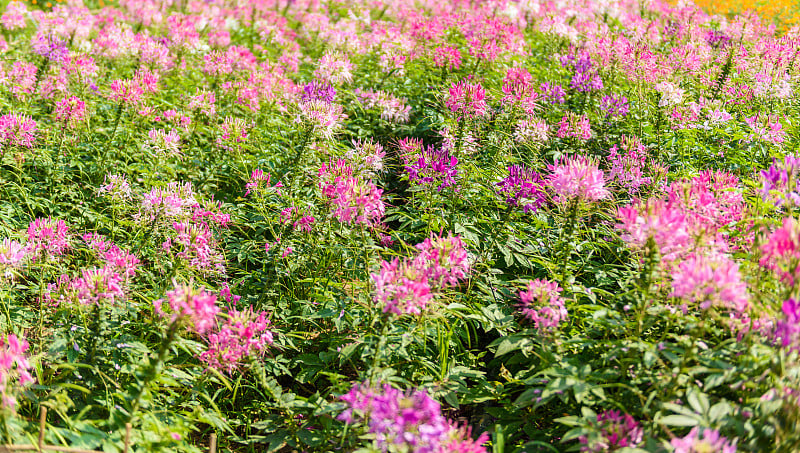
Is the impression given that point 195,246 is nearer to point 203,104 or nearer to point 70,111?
point 203,104

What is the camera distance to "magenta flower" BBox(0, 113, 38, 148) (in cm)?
363

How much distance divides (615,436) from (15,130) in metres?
3.74

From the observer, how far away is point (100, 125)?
459 cm

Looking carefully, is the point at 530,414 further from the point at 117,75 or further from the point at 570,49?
the point at 117,75

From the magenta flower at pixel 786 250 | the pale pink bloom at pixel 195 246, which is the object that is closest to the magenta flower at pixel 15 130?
the pale pink bloom at pixel 195 246

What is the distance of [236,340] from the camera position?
235cm

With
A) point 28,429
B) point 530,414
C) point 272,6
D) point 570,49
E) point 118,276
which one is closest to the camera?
point 28,429

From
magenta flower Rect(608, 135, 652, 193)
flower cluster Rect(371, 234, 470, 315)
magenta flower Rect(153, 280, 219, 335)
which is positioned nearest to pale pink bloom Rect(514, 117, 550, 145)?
magenta flower Rect(608, 135, 652, 193)

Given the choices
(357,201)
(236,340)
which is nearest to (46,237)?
(236,340)

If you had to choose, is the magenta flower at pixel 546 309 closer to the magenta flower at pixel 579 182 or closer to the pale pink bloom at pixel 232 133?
the magenta flower at pixel 579 182

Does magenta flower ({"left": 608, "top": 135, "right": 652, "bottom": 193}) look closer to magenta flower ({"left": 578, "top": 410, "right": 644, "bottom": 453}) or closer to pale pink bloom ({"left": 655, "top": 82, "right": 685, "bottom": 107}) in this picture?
pale pink bloom ({"left": 655, "top": 82, "right": 685, "bottom": 107})

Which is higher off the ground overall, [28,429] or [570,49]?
[570,49]

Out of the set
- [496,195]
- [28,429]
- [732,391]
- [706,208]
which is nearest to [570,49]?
[496,195]

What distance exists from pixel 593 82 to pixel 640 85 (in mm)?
346
